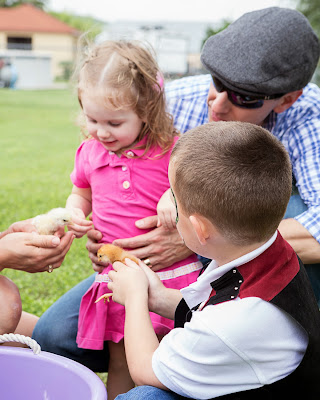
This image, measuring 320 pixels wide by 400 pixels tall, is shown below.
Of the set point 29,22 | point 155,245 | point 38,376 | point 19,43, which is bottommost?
point 19,43

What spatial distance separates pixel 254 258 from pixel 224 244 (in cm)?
9

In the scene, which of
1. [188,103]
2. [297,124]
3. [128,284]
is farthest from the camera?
[188,103]

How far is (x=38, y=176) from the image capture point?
6.99 meters

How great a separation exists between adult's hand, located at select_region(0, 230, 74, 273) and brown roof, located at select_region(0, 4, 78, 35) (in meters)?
49.4

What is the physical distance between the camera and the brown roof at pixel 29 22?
47938 mm

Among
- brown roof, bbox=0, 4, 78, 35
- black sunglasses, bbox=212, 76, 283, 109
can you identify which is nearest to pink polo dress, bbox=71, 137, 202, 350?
black sunglasses, bbox=212, 76, 283, 109

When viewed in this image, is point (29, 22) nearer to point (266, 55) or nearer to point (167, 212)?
point (266, 55)

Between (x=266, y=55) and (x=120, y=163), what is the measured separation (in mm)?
785

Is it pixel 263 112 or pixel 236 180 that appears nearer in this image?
pixel 236 180

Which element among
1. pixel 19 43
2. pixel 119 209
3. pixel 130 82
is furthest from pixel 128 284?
pixel 19 43

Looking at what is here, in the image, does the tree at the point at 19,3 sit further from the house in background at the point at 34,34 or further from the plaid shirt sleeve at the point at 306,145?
the plaid shirt sleeve at the point at 306,145

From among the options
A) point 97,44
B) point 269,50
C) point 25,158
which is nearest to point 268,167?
point 269,50

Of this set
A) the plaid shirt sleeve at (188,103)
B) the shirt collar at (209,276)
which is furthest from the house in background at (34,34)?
the shirt collar at (209,276)

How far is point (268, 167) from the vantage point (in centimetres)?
137
